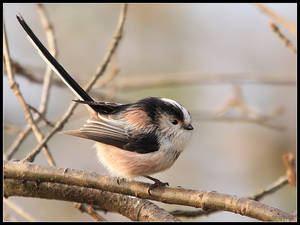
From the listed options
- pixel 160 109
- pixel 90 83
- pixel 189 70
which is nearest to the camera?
pixel 90 83

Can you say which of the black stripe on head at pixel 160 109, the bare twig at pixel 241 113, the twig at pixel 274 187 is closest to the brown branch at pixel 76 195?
the black stripe on head at pixel 160 109

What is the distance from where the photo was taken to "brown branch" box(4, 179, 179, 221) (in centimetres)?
277

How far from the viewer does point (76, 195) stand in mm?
2811

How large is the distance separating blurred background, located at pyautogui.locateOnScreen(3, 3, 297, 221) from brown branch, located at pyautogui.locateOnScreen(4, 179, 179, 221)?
306 centimetres

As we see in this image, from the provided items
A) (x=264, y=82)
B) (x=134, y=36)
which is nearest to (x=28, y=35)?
(x=264, y=82)

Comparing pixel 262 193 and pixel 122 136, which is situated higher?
pixel 122 136

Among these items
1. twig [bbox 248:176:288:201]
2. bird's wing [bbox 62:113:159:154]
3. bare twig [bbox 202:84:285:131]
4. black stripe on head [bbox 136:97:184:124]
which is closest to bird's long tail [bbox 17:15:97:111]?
bird's wing [bbox 62:113:159:154]

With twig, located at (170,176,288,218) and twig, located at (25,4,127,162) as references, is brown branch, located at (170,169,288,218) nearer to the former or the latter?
twig, located at (170,176,288,218)

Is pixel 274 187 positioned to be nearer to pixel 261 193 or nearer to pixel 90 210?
pixel 261 193

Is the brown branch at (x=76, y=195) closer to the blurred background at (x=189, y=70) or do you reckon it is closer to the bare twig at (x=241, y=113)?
the bare twig at (x=241, y=113)

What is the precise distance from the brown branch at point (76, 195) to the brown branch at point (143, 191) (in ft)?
0.61

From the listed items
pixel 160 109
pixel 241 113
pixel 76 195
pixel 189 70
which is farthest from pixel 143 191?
pixel 189 70

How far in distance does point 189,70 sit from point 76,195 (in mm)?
4725

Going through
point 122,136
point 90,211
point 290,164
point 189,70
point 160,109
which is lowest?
point 90,211
